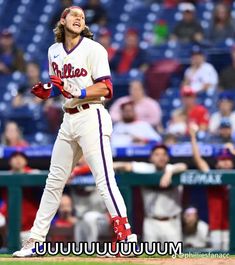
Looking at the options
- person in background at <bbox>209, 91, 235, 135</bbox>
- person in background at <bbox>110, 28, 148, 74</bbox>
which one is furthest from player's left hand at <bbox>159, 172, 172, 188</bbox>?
person in background at <bbox>110, 28, 148, 74</bbox>

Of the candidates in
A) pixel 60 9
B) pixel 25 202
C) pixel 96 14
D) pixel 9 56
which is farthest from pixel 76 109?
pixel 60 9

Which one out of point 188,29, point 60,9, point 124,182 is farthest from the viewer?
point 60,9

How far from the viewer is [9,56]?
14.4m

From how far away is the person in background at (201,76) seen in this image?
12.4 metres

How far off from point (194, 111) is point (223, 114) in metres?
0.55

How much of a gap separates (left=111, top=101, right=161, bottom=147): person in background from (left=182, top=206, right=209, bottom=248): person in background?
245 centimetres

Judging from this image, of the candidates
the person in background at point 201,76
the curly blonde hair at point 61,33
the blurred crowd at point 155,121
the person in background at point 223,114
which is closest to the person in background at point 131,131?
the blurred crowd at point 155,121

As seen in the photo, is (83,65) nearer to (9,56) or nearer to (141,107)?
(141,107)

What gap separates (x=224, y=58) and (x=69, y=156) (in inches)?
252

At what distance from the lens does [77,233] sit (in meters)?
9.22

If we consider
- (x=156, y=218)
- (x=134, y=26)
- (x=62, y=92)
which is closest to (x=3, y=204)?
(x=156, y=218)

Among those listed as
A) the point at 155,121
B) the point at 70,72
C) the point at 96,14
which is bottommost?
the point at 155,121

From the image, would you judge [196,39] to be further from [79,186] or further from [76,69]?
[76,69]

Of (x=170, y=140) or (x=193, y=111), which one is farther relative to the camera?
(x=193, y=111)
